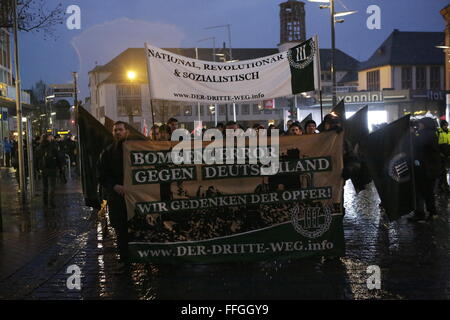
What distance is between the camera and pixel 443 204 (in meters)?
12.7

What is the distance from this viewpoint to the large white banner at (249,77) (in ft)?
28.9

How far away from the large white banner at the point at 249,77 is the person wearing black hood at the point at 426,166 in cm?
291

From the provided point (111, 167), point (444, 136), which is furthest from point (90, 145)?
point (444, 136)

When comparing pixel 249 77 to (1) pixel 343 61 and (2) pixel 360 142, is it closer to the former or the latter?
(2) pixel 360 142

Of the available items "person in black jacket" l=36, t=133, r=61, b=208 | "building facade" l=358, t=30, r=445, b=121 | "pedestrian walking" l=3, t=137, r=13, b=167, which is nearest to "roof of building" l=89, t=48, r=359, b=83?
"building facade" l=358, t=30, r=445, b=121

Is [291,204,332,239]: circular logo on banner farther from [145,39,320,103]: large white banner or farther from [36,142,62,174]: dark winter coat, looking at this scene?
[36,142,62,174]: dark winter coat

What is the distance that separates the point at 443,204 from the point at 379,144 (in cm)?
475

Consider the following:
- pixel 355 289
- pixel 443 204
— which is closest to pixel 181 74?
pixel 355 289

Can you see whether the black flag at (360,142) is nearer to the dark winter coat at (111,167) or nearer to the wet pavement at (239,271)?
the wet pavement at (239,271)

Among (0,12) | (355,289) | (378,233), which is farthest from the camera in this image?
(0,12)

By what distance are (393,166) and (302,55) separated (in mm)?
2200

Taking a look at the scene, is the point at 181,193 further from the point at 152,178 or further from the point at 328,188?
the point at 328,188

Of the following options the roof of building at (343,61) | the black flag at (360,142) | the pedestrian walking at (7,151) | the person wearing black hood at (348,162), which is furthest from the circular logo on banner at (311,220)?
the roof of building at (343,61)

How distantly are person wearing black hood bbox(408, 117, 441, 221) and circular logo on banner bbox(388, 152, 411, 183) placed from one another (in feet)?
6.83
